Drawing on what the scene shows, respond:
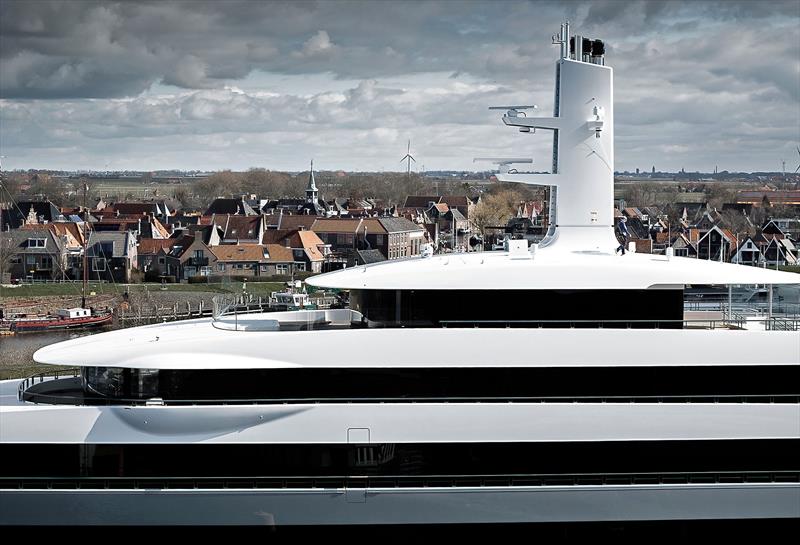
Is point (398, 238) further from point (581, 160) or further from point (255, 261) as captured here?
point (581, 160)

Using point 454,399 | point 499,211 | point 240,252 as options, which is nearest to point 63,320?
point 240,252

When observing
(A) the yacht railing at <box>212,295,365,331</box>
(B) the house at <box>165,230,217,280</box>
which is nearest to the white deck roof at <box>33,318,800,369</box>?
(A) the yacht railing at <box>212,295,365,331</box>

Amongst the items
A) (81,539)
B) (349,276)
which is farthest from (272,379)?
(81,539)

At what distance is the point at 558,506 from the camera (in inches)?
508

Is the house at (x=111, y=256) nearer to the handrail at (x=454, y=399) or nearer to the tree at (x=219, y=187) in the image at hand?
the handrail at (x=454, y=399)

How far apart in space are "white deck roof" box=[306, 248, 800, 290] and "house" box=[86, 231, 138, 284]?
48303 mm

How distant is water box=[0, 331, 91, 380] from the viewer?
94.5 feet

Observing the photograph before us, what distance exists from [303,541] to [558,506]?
3.31 m

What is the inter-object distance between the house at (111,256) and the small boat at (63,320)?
1268 cm

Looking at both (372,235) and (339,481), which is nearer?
(339,481)

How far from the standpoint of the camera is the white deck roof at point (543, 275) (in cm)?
1409

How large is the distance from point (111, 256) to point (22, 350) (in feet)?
76.9

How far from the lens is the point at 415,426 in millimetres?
12898

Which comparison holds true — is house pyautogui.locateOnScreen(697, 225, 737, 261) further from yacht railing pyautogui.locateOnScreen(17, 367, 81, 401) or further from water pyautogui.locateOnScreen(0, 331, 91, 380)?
yacht railing pyautogui.locateOnScreen(17, 367, 81, 401)
